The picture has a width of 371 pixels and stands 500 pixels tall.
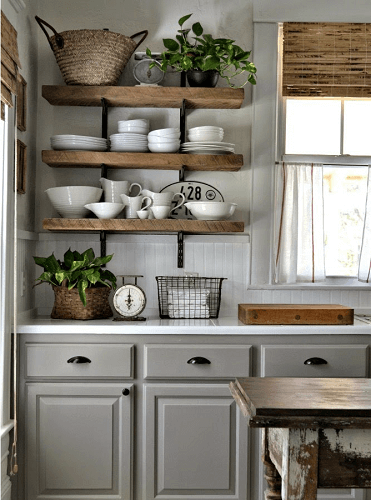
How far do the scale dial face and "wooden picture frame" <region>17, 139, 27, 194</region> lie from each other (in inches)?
26.6

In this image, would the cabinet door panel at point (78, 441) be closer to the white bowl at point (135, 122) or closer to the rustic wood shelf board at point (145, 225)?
the rustic wood shelf board at point (145, 225)

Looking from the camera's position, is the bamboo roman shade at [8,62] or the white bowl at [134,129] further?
the white bowl at [134,129]

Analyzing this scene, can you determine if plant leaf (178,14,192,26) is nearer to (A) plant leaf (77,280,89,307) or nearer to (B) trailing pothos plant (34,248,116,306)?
(B) trailing pothos plant (34,248,116,306)

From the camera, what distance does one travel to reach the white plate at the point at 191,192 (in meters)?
3.55

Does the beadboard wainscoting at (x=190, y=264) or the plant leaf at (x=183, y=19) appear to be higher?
the plant leaf at (x=183, y=19)

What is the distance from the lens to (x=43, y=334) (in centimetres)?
293

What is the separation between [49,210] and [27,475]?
135cm

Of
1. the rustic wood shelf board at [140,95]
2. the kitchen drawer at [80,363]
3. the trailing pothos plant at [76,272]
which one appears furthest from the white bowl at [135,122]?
the kitchen drawer at [80,363]

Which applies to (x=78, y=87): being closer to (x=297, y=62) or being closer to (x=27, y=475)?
(x=297, y=62)

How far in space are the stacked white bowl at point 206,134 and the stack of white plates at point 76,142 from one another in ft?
1.54

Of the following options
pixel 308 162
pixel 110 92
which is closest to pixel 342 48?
pixel 308 162

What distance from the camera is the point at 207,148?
10.9ft

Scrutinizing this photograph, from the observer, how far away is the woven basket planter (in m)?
3.15

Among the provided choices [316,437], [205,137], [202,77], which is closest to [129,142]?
[205,137]
